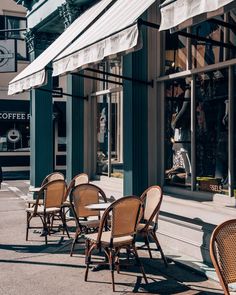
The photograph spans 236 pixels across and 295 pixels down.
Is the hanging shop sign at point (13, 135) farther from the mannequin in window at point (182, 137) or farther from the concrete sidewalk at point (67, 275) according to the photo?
the mannequin in window at point (182, 137)

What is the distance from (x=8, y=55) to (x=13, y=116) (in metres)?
4.18

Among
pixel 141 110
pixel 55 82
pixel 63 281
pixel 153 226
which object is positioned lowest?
pixel 63 281

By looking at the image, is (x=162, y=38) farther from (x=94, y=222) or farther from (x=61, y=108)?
(x=61, y=108)

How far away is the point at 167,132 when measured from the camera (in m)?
7.05

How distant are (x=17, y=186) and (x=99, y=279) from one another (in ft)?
38.8

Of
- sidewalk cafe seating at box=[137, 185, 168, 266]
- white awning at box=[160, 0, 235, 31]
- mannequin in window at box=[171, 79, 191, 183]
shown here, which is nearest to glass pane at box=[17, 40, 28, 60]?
mannequin in window at box=[171, 79, 191, 183]

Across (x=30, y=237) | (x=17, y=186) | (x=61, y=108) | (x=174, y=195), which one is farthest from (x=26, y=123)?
(x=174, y=195)

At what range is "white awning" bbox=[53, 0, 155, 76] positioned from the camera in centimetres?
Result: 479

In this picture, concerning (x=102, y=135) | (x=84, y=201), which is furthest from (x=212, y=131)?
(x=102, y=135)

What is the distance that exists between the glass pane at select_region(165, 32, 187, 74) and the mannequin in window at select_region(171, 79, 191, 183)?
373mm

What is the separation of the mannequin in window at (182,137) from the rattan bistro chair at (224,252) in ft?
10.4

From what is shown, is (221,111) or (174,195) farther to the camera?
(174,195)

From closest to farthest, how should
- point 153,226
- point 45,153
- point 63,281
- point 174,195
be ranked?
point 63,281 → point 153,226 → point 174,195 → point 45,153

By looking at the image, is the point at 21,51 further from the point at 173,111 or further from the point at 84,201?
the point at 84,201
